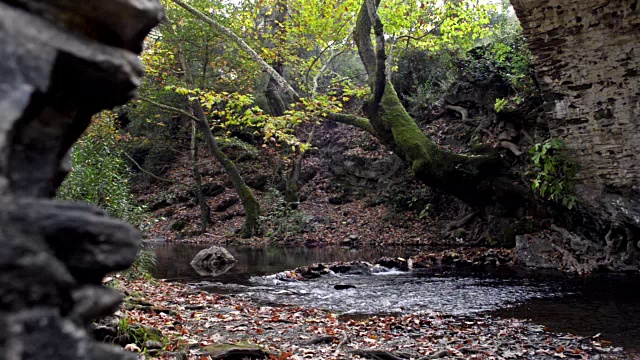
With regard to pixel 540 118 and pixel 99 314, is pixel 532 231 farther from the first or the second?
pixel 99 314

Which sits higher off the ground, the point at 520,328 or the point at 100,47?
the point at 100,47

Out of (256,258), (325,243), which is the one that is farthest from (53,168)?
(325,243)

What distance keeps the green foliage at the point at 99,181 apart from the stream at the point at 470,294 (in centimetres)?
236

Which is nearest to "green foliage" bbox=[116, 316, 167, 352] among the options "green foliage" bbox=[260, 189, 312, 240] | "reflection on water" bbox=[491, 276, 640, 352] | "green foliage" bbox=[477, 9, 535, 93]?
"reflection on water" bbox=[491, 276, 640, 352]

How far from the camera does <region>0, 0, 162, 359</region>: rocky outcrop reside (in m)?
1.06

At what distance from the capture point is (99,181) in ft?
23.8

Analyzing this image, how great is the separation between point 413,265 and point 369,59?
6.37 meters

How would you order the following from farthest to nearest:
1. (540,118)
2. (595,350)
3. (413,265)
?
(540,118), (413,265), (595,350)

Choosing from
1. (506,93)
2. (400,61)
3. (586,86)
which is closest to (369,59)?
(506,93)

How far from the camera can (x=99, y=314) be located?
128 centimetres

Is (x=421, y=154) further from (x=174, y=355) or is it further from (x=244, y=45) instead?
(x=174, y=355)

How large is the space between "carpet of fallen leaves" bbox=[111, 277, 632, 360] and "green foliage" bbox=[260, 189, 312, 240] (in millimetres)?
10295

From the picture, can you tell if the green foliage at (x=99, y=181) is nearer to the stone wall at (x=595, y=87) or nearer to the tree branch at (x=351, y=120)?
the tree branch at (x=351, y=120)

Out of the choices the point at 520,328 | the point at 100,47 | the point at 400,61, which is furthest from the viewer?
the point at 400,61
